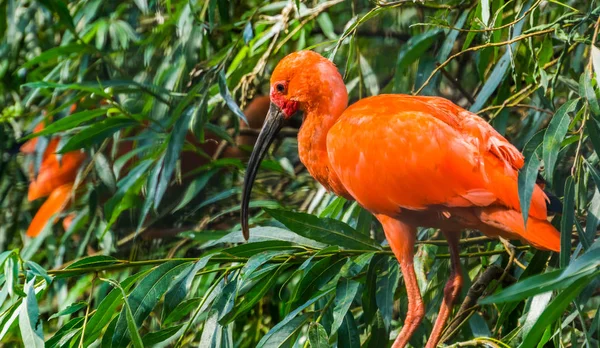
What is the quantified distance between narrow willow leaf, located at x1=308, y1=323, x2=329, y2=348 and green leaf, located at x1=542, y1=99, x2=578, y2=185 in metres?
0.61

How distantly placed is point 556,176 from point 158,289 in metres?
1.11

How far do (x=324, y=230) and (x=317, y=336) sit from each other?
0.27 meters

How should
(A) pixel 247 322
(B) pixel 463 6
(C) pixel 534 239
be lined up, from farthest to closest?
(A) pixel 247 322
(B) pixel 463 6
(C) pixel 534 239

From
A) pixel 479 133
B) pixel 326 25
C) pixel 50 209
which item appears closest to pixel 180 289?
pixel 479 133

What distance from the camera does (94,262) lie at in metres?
2.30

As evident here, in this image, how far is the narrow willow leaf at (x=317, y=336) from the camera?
7.13 ft

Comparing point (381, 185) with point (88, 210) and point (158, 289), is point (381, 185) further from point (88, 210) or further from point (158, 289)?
point (88, 210)

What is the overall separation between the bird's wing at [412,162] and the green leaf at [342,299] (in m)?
0.18

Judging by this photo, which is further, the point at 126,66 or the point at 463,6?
the point at 126,66

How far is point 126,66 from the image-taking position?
154 inches

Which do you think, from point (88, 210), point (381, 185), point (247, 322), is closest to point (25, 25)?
point (88, 210)

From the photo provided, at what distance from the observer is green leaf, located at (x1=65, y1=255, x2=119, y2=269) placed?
2273 mm

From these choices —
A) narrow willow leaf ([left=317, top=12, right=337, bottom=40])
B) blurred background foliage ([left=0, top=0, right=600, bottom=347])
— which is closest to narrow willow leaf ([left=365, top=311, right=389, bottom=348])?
blurred background foliage ([left=0, top=0, right=600, bottom=347])

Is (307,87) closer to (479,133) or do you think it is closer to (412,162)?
(412,162)
